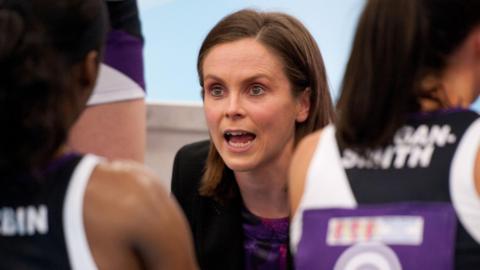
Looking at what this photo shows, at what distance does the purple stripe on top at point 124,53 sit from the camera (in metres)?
2.77

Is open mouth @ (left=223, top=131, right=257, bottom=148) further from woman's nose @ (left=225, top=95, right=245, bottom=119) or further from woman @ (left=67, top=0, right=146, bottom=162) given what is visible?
woman @ (left=67, top=0, right=146, bottom=162)

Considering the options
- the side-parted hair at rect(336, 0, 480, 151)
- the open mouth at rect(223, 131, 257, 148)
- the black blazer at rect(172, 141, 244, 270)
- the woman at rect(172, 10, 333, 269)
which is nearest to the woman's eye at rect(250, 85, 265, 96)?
the woman at rect(172, 10, 333, 269)

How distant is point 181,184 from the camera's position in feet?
10.3

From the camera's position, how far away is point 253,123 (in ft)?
9.69

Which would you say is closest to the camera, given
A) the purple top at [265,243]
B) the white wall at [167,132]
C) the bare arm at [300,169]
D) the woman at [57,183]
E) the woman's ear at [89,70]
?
the woman at [57,183]

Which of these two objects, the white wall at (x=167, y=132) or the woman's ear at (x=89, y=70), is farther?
the white wall at (x=167, y=132)

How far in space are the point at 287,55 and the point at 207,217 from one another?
50 centimetres

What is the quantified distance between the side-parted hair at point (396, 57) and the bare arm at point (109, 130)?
0.96 metres

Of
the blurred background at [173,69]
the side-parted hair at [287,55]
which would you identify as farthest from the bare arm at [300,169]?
the blurred background at [173,69]

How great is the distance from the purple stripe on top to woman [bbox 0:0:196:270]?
0.95 m

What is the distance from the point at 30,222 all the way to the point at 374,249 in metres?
0.57

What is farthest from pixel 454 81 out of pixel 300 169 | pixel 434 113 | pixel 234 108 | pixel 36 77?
pixel 234 108

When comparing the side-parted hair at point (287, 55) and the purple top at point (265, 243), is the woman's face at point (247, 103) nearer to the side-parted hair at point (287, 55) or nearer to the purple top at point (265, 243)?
the side-parted hair at point (287, 55)

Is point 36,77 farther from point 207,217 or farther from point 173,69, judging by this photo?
point 173,69
